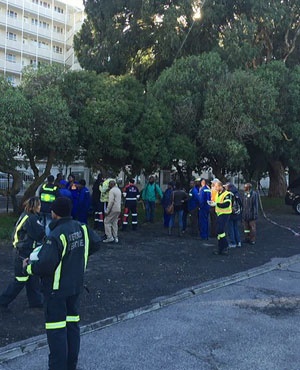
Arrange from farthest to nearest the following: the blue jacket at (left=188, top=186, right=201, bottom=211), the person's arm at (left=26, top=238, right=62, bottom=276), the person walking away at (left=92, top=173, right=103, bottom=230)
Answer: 1. the person walking away at (left=92, top=173, right=103, bottom=230)
2. the blue jacket at (left=188, top=186, right=201, bottom=211)
3. the person's arm at (left=26, top=238, right=62, bottom=276)

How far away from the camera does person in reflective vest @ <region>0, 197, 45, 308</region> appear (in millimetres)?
5754

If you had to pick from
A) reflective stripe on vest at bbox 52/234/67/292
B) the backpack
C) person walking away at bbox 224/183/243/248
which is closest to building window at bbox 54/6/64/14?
person walking away at bbox 224/183/243/248

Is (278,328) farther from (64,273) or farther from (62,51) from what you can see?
(62,51)

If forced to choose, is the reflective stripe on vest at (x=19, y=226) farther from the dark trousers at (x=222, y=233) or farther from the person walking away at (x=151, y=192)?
the person walking away at (x=151, y=192)

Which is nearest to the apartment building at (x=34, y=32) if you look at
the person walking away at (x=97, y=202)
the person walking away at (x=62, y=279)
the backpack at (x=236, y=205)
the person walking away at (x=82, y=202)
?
the person walking away at (x=97, y=202)

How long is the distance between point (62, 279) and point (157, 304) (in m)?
2.76

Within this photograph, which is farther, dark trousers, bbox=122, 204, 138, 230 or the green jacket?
the green jacket

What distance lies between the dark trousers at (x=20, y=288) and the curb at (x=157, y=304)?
3.38 feet

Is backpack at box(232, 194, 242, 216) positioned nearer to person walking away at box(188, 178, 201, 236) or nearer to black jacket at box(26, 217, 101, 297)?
person walking away at box(188, 178, 201, 236)

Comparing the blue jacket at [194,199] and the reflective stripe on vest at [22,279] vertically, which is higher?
the blue jacket at [194,199]

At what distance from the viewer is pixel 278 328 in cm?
545

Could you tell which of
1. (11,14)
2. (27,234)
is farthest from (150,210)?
(11,14)

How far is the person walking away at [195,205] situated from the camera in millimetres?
12669

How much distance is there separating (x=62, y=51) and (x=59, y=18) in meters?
4.73
